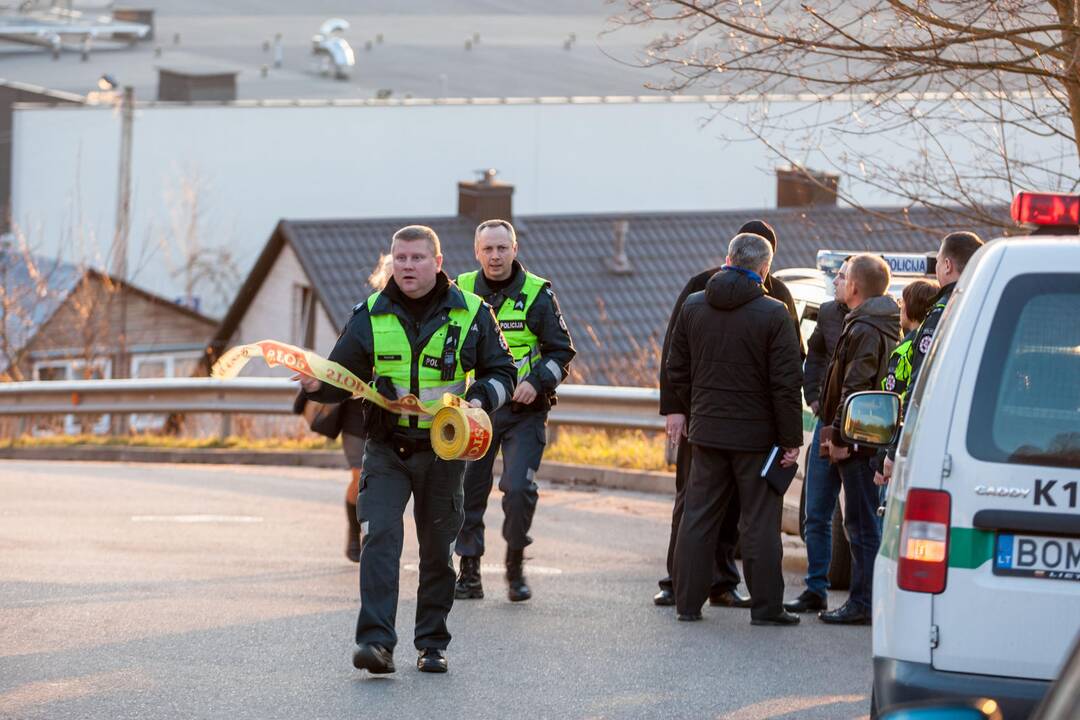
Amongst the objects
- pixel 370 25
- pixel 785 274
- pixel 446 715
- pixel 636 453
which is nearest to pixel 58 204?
pixel 370 25

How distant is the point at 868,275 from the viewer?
8703mm

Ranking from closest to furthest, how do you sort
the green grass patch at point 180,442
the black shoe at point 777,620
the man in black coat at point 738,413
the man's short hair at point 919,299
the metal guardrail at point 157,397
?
the man's short hair at point 919,299 < the man in black coat at point 738,413 < the black shoe at point 777,620 < the green grass patch at point 180,442 < the metal guardrail at point 157,397

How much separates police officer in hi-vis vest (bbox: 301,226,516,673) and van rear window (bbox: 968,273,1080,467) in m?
2.76

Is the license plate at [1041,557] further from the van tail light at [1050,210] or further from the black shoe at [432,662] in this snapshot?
the black shoe at [432,662]

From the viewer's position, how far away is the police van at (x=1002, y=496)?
15.9 feet

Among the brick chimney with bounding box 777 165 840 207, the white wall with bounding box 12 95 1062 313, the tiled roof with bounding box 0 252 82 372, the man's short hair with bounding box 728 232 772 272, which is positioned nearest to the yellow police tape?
the man's short hair with bounding box 728 232 772 272

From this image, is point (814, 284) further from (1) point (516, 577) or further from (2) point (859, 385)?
(1) point (516, 577)

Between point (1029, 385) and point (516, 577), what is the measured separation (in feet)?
15.4

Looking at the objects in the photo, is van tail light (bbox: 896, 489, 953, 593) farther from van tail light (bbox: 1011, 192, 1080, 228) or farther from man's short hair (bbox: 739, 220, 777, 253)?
man's short hair (bbox: 739, 220, 777, 253)

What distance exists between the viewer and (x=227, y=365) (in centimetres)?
757

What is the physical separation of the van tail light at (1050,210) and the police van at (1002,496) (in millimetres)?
601

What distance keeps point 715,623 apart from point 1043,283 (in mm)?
4156

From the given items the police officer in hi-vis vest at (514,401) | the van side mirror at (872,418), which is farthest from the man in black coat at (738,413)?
the van side mirror at (872,418)

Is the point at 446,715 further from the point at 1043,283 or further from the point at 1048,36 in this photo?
the point at 1048,36
